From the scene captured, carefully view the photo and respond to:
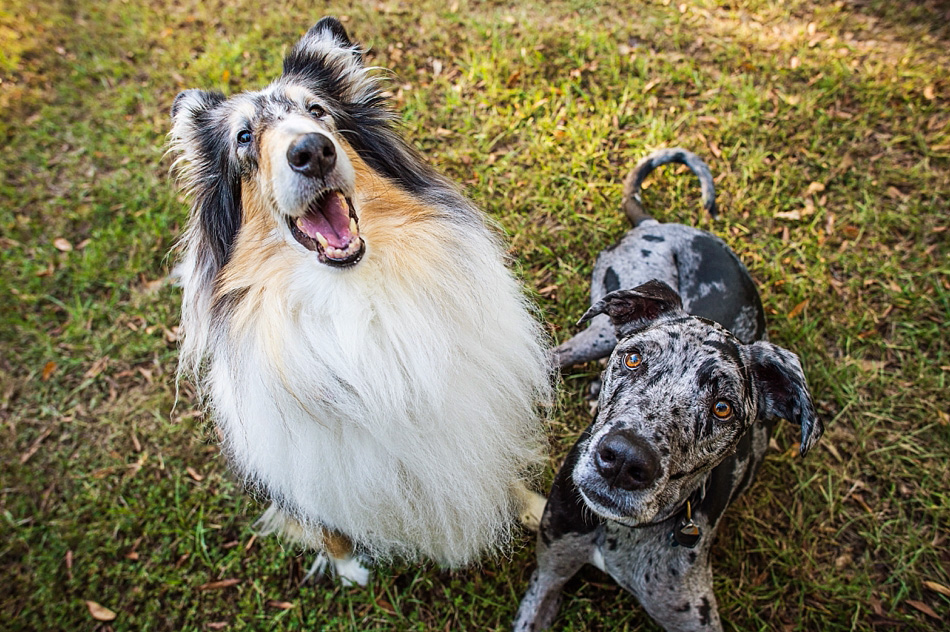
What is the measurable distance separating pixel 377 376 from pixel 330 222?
0.67 metres

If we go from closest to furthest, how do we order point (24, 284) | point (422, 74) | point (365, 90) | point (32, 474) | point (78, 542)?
point (365, 90)
point (78, 542)
point (32, 474)
point (24, 284)
point (422, 74)

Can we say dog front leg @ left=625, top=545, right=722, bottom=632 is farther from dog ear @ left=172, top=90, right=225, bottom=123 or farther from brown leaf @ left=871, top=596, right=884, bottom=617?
dog ear @ left=172, top=90, right=225, bottom=123

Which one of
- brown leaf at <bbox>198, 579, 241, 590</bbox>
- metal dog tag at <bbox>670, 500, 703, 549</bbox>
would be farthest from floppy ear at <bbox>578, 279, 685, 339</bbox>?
brown leaf at <bbox>198, 579, 241, 590</bbox>

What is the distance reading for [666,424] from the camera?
7.00 feet

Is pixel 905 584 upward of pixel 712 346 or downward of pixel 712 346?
downward

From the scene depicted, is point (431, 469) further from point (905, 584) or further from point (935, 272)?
point (935, 272)

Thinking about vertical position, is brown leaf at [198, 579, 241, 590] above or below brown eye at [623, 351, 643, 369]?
below

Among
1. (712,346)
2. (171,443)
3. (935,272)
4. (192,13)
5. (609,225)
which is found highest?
(192,13)

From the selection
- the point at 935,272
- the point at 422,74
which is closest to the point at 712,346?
the point at 935,272

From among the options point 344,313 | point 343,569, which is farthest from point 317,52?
point 343,569

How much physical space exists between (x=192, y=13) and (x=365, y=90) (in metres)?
4.58

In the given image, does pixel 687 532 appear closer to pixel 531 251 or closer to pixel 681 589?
pixel 681 589

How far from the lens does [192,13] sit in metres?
5.99

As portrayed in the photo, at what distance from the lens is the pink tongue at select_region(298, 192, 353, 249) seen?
7.58ft
